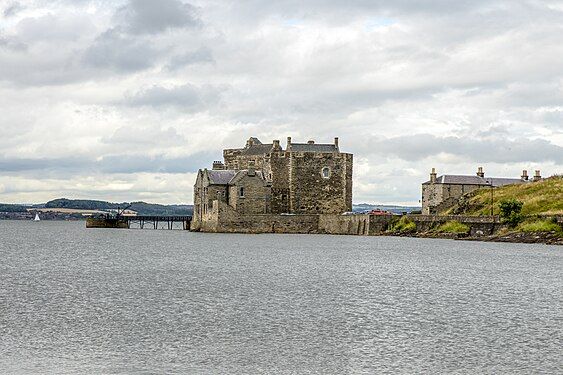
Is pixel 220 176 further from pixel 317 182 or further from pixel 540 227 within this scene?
pixel 540 227

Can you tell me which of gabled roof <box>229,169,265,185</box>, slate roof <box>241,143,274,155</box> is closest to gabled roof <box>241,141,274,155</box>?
slate roof <box>241,143,274,155</box>

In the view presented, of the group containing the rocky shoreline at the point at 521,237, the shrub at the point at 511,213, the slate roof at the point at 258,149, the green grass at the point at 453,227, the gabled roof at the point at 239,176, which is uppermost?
the slate roof at the point at 258,149

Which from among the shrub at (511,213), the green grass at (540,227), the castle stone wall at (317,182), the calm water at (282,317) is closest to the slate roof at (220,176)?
the castle stone wall at (317,182)

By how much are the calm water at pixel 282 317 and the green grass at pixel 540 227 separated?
15.7 meters

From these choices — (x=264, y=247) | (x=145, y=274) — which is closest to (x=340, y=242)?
(x=264, y=247)

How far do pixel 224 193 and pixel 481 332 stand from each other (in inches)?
2426

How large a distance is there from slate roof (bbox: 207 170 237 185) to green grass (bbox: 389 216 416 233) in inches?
624

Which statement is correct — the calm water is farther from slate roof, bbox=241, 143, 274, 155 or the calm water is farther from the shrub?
slate roof, bbox=241, 143, 274, 155

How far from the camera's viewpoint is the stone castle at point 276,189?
8488 cm

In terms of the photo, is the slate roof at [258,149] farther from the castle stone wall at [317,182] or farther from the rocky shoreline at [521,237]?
the rocky shoreline at [521,237]

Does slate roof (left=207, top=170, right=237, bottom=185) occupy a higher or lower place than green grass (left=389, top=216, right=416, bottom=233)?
higher

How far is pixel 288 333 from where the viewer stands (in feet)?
81.9

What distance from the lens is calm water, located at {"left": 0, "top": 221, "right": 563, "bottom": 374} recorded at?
69.0 ft

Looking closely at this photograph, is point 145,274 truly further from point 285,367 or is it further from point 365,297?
point 285,367
